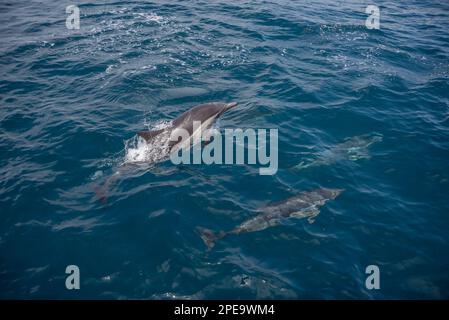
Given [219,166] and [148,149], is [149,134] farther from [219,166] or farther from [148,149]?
[219,166]

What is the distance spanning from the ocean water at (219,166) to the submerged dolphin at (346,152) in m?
0.24

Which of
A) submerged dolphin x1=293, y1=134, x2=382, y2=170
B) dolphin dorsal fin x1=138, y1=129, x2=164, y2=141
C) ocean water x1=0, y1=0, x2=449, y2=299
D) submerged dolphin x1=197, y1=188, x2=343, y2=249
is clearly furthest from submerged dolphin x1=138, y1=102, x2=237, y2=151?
submerged dolphin x1=197, y1=188, x2=343, y2=249

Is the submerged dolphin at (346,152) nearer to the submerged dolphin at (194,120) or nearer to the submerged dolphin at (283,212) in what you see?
the submerged dolphin at (283,212)

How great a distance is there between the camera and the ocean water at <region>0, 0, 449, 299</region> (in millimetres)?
8977

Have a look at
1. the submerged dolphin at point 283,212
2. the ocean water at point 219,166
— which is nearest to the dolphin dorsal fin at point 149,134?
the ocean water at point 219,166

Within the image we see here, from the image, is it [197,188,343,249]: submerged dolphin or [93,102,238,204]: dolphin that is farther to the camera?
[93,102,238,204]: dolphin

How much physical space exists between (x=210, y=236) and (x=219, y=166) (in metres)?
3.35

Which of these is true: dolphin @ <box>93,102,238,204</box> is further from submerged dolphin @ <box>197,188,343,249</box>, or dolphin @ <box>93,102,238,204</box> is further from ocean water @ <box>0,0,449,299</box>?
submerged dolphin @ <box>197,188,343,249</box>

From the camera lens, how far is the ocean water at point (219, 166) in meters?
8.98

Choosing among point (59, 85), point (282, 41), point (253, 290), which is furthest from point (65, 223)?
point (282, 41)

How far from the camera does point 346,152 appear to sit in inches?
510

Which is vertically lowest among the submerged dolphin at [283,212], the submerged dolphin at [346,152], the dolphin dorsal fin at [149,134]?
the submerged dolphin at [283,212]

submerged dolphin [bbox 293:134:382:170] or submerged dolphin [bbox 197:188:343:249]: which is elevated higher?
submerged dolphin [bbox 293:134:382:170]

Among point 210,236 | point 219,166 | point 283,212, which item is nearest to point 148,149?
point 219,166
